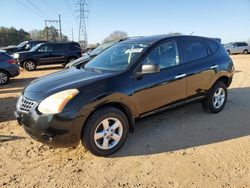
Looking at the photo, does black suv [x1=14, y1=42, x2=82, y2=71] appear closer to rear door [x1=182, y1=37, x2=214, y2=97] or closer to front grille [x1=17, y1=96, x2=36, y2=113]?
rear door [x1=182, y1=37, x2=214, y2=97]

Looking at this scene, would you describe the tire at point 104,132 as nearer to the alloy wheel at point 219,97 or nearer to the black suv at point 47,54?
the alloy wheel at point 219,97

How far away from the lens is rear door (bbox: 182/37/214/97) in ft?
18.0

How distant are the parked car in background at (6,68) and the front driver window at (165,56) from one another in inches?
363

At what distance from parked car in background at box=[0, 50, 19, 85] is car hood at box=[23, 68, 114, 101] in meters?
8.43

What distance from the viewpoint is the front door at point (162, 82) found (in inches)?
183

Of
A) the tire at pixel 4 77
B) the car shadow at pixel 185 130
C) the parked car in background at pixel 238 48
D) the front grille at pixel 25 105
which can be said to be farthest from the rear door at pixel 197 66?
the parked car in background at pixel 238 48

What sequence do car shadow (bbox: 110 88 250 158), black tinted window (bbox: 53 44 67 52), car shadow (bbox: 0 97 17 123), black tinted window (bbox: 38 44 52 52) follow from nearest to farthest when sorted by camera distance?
car shadow (bbox: 110 88 250 158)
car shadow (bbox: 0 97 17 123)
black tinted window (bbox: 38 44 52 52)
black tinted window (bbox: 53 44 67 52)

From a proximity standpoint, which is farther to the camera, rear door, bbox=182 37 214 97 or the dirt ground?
rear door, bbox=182 37 214 97

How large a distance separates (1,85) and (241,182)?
1105 centimetres

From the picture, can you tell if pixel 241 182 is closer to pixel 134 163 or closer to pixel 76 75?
pixel 134 163

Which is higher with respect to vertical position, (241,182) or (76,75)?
(76,75)

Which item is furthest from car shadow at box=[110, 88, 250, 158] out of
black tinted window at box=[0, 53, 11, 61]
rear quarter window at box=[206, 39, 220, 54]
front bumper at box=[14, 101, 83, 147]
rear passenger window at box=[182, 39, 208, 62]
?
black tinted window at box=[0, 53, 11, 61]

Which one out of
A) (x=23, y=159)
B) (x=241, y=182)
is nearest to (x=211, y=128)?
(x=241, y=182)

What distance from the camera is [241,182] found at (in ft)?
11.6
